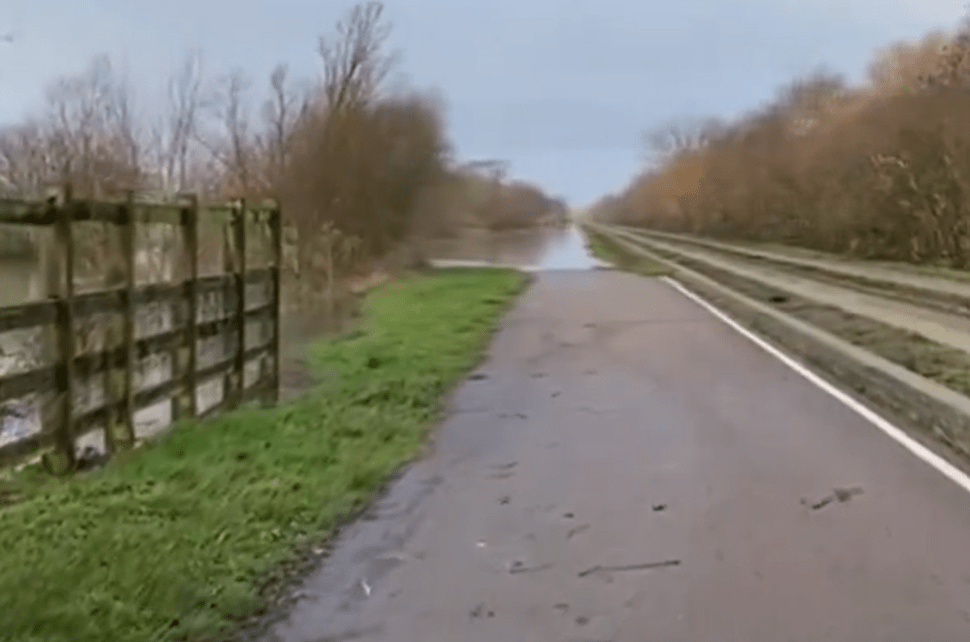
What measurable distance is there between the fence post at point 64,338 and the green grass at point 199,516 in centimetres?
31

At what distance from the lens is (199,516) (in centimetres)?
758

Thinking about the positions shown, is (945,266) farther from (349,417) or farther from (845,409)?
(349,417)

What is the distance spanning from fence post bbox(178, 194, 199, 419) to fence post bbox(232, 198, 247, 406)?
150 centimetres

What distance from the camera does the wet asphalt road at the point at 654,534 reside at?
5.73 metres

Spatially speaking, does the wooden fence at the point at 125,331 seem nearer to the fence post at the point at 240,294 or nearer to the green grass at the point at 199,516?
the fence post at the point at 240,294

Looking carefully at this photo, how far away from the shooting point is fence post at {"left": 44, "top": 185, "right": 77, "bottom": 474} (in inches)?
345

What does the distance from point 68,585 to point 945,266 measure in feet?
114

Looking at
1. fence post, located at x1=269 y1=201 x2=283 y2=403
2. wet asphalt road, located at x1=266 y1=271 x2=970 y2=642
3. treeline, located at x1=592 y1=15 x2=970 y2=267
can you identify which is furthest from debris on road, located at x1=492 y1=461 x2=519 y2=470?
treeline, located at x1=592 y1=15 x2=970 y2=267

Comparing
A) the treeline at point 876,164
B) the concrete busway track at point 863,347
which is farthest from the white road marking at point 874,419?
the treeline at point 876,164

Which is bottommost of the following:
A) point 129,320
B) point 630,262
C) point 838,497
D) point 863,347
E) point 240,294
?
point 630,262

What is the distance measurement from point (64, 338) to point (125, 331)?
4.06 ft

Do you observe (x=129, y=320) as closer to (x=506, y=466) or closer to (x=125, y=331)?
(x=125, y=331)

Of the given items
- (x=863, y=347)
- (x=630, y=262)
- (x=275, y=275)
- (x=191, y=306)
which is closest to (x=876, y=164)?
(x=630, y=262)

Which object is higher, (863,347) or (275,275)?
(275,275)
